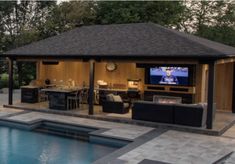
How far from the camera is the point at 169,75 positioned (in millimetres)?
13867

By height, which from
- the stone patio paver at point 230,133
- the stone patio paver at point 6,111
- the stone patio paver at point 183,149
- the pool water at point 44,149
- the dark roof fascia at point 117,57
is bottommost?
the pool water at point 44,149

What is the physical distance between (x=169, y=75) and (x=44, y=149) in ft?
22.1

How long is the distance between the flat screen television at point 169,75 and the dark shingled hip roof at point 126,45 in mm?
1384

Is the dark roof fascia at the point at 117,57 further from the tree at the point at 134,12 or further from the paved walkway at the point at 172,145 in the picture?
the tree at the point at 134,12

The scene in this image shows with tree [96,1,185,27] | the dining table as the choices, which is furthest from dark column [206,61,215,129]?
tree [96,1,185,27]

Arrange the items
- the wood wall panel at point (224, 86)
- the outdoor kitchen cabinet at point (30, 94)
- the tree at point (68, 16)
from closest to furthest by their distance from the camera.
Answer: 1. the wood wall panel at point (224, 86)
2. the outdoor kitchen cabinet at point (30, 94)
3. the tree at point (68, 16)

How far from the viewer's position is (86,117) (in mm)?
12641

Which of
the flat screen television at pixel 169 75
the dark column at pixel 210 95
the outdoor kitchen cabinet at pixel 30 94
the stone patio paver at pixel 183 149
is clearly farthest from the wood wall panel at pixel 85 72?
the stone patio paver at pixel 183 149

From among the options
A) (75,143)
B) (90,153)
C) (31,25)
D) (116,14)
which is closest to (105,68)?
(75,143)

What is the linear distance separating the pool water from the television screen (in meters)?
5.35

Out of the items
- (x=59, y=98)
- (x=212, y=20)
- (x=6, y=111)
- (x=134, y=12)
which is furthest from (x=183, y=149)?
(x=212, y=20)

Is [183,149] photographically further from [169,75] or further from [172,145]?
[169,75]

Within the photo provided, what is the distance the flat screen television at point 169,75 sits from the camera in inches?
534

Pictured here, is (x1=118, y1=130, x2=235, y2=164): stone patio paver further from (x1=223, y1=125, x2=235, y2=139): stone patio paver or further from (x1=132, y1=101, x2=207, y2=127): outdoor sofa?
(x1=132, y1=101, x2=207, y2=127): outdoor sofa
